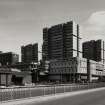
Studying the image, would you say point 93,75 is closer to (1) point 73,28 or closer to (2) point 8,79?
(1) point 73,28

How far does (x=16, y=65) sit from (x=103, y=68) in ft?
242

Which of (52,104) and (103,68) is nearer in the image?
(52,104)

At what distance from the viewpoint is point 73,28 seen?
18688cm

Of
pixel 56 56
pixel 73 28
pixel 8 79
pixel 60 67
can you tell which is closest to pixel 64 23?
pixel 73 28

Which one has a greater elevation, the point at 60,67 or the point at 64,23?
the point at 64,23

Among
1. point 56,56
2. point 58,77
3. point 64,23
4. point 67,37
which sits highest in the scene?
point 64,23

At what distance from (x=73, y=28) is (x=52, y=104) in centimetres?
16710

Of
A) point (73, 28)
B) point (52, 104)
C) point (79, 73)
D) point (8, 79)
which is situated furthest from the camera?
point (73, 28)

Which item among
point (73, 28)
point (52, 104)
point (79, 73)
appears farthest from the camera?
point (73, 28)

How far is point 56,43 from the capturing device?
646ft

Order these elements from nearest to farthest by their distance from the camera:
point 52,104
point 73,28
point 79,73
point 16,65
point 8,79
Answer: point 52,104 < point 8,79 < point 79,73 < point 16,65 < point 73,28

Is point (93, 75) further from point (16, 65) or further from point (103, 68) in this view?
point (16, 65)

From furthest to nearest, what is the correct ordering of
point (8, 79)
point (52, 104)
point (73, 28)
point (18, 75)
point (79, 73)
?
point (73, 28), point (79, 73), point (18, 75), point (8, 79), point (52, 104)

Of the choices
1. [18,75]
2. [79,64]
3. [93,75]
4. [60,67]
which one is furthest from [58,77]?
[18,75]
